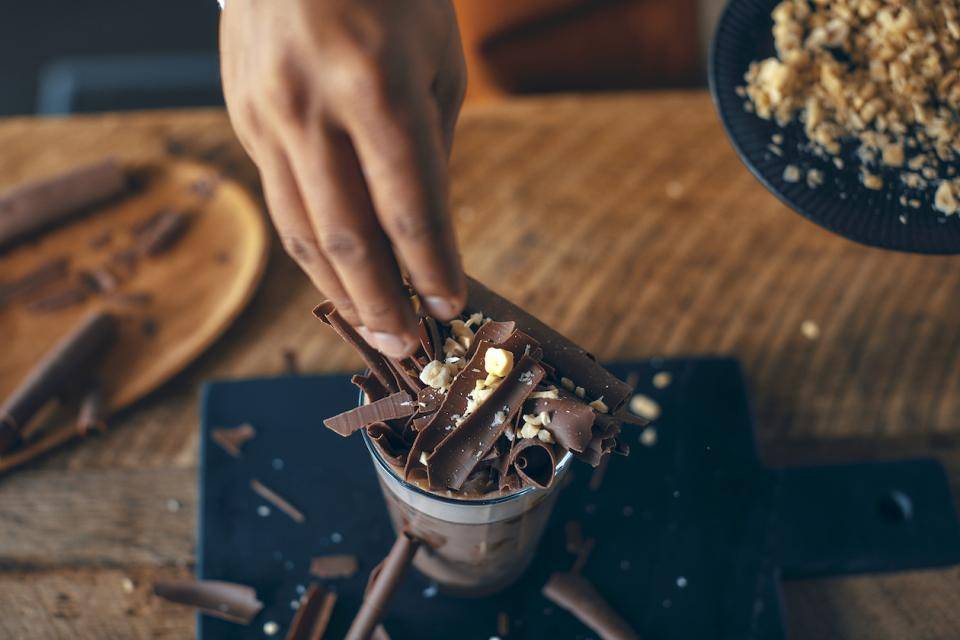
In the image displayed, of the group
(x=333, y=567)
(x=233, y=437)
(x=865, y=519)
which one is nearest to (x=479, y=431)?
(x=333, y=567)

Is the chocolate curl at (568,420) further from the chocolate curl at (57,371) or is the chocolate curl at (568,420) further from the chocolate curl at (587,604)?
the chocolate curl at (57,371)

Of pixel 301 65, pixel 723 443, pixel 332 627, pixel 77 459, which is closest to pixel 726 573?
pixel 723 443

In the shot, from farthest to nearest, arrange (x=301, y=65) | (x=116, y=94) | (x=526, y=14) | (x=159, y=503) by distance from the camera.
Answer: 1. (x=116, y=94)
2. (x=526, y=14)
3. (x=159, y=503)
4. (x=301, y=65)

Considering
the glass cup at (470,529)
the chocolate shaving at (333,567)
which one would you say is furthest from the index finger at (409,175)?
the chocolate shaving at (333,567)

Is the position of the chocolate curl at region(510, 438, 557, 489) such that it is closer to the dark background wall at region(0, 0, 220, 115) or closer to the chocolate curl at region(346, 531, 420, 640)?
the chocolate curl at region(346, 531, 420, 640)

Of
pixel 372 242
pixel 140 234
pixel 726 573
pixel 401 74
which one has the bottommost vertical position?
pixel 726 573

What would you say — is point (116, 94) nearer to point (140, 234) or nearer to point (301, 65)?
point (140, 234)

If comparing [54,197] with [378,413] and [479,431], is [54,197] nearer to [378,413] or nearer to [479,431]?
[378,413]

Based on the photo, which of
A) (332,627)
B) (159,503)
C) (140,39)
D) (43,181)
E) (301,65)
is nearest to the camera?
(301,65)
